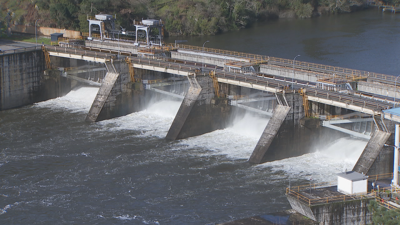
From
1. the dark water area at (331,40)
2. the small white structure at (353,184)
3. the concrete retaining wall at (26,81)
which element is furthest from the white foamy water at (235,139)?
the concrete retaining wall at (26,81)

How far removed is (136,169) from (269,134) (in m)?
11.2

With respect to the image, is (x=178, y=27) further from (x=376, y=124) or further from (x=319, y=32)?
(x=376, y=124)

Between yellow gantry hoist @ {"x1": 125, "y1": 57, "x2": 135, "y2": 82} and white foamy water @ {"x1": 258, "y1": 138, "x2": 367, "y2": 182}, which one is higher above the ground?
yellow gantry hoist @ {"x1": 125, "y1": 57, "x2": 135, "y2": 82}

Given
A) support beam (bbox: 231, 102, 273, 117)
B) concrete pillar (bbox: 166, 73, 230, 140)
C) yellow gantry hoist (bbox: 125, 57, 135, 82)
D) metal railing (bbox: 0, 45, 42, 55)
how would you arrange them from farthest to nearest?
metal railing (bbox: 0, 45, 42, 55) < yellow gantry hoist (bbox: 125, 57, 135, 82) < concrete pillar (bbox: 166, 73, 230, 140) < support beam (bbox: 231, 102, 273, 117)

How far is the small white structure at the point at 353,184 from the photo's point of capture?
31281 millimetres

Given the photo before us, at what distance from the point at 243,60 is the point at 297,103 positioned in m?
17.0

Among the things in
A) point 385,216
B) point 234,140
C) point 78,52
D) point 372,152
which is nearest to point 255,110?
point 234,140

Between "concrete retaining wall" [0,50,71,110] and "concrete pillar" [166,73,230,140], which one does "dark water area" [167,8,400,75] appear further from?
"concrete retaining wall" [0,50,71,110]

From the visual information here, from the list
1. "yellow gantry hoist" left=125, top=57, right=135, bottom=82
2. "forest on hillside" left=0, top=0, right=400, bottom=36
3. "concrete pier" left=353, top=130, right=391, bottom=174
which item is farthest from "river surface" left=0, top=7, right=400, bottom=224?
"forest on hillside" left=0, top=0, right=400, bottom=36

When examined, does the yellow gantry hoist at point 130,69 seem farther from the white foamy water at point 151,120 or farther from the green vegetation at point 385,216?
the green vegetation at point 385,216

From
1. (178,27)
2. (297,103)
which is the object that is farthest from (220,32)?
(297,103)

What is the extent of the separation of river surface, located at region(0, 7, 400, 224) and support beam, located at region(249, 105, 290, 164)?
929 millimetres

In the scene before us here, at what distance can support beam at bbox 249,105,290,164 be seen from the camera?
44.2 metres

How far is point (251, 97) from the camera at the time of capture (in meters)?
54.4
